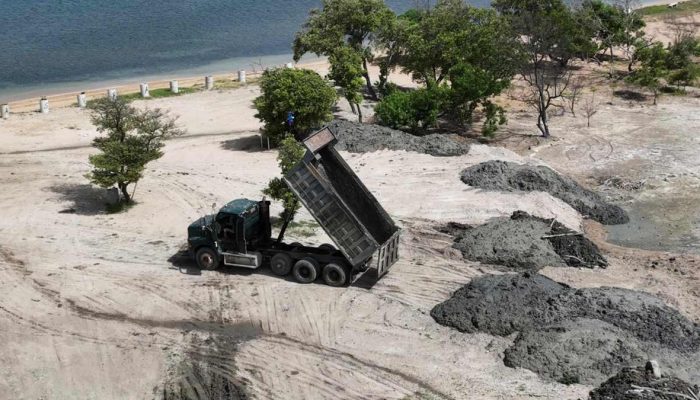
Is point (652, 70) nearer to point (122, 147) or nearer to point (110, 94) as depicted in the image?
point (110, 94)

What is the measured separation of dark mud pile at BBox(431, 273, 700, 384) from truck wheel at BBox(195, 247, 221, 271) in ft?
21.6

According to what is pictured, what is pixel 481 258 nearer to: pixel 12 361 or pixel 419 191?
pixel 419 191

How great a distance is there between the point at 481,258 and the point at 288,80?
14674mm

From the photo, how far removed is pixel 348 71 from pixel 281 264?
19.0 m

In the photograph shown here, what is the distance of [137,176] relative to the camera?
2683 centimetres

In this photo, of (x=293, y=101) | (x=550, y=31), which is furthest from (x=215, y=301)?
(x=550, y=31)

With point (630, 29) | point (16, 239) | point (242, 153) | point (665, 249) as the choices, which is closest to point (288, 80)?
→ point (242, 153)

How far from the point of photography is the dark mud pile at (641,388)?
47.5 ft

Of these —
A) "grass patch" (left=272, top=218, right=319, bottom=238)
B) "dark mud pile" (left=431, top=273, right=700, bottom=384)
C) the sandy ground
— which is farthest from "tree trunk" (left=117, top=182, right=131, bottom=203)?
"dark mud pile" (left=431, top=273, right=700, bottom=384)

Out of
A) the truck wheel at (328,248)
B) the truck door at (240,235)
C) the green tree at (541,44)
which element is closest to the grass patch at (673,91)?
the green tree at (541,44)

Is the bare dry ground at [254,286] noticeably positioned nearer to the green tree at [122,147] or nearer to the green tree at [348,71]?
the green tree at [122,147]

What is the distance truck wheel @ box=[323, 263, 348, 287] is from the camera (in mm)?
20812

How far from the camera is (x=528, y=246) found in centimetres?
2294

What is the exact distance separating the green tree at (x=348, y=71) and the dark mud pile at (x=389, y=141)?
4.13 m
